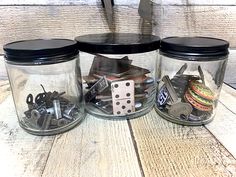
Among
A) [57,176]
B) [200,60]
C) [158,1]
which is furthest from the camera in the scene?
[158,1]

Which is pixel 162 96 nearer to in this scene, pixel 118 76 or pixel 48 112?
pixel 118 76

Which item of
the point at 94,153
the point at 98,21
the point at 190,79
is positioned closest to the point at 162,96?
the point at 190,79

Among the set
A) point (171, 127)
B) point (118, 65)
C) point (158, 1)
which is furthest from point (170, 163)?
point (158, 1)

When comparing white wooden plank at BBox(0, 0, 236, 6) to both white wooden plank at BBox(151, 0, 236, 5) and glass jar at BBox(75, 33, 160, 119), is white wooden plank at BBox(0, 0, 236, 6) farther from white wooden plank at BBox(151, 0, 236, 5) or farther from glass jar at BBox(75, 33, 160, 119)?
glass jar at BBox(75, 33, 160, 119)

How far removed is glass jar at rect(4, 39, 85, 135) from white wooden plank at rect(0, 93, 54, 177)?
17 mm

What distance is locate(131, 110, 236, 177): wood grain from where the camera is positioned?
0.99ft

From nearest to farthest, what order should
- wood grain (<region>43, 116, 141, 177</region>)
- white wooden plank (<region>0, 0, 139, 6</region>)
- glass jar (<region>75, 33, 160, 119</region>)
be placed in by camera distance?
wood grain (<region>43, 116, 141, 177</region>), glass jar (<region>75, 33, 160, 119</region>), white wooden plank (<region>0, 0, 139, 6</region>)

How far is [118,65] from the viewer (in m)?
0.46

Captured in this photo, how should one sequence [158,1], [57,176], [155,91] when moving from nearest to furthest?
[57,176] → [155,91] → [158,1]

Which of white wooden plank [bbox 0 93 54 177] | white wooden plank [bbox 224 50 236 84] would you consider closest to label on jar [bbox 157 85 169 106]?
white wooden plank [bbox 0 93 54 177]

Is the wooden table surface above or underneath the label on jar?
underneath

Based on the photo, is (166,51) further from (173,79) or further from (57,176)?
(57,176)

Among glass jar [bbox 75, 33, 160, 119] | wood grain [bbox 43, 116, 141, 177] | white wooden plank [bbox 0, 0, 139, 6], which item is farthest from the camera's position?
white wooden plank [bbox 0, 0, 139, 6]

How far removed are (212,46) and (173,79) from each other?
0.10 m
